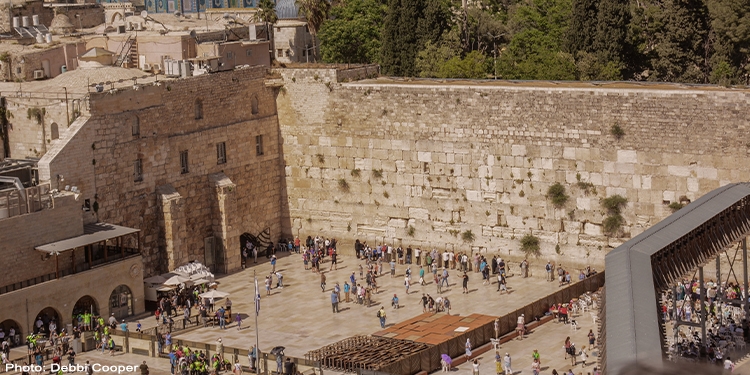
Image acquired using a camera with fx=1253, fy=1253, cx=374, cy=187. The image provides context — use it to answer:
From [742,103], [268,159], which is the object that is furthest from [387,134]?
[742,103]

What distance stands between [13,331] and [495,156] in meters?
18.8

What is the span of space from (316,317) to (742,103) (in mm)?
16180

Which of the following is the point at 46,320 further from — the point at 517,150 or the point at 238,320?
the point at 517,150

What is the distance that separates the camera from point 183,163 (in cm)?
4844

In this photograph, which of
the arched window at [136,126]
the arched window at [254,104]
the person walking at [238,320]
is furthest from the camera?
the arched window at [254,104]

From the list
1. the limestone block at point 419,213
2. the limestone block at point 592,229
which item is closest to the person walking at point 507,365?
the limestone block at point 592,229

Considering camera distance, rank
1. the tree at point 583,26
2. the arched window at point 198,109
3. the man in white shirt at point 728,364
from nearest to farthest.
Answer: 1. the man in white shirt at point 728,364
2. the arched window at point 198,109
3. the tree at point 583,26

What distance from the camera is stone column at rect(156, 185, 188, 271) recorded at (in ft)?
153

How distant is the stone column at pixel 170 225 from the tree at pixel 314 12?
2430 centimetres

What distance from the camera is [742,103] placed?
42500 mm

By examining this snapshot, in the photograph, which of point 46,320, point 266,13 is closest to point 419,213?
point 46,320

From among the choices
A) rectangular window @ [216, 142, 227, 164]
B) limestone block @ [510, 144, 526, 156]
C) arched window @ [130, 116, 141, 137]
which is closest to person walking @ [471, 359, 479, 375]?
limestone block @ [510, 144, 526, 156]

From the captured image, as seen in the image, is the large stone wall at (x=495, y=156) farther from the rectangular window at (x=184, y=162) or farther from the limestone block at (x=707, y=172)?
the rectangular window at (x=184, y=162)

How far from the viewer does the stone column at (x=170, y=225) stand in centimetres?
4666
